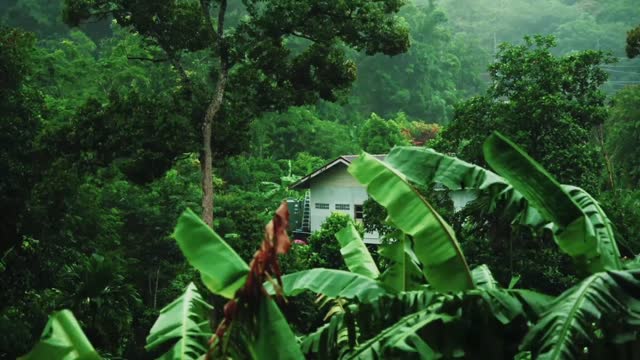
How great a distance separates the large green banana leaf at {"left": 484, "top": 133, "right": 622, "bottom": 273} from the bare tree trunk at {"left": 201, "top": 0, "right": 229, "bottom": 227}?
11.6 m

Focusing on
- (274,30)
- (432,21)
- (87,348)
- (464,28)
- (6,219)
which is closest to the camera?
(87,348)

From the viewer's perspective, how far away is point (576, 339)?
422cm

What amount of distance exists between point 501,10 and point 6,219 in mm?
73772


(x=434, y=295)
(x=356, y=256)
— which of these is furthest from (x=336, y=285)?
(x=356, y=256)

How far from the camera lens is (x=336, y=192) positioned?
95.8ft

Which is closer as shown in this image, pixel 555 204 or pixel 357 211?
pixel 555 204

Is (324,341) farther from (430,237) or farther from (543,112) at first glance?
(543,112)

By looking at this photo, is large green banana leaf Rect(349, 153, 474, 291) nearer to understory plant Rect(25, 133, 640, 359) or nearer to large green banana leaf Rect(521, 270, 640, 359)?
understory plant Rect(25, 133, 640, 359)

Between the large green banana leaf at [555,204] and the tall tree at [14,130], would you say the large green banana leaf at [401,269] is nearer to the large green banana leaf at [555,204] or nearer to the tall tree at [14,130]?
the large green banana leaf at [555,204]

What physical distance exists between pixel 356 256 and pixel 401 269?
3.08 feet

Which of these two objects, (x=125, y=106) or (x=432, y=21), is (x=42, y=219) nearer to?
(x=125, y=106)

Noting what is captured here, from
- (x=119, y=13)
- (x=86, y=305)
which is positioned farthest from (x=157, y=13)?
(x=86, y=305)

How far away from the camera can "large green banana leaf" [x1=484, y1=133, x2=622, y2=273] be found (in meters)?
4.89

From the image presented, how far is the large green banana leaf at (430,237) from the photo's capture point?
16.4 feet
